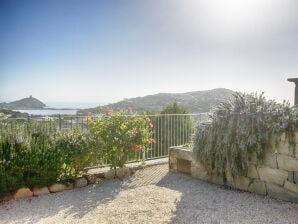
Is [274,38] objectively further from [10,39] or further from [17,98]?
[17,98]

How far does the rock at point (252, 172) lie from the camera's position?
411 cm

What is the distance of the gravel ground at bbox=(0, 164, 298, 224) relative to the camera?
3230 millimetres

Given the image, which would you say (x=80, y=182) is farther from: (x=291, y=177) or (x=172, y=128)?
(x=291, y=177)

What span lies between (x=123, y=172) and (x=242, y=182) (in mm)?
2295

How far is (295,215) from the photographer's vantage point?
3260 millimetres

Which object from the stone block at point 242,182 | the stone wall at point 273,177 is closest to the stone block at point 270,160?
the stone wall at point 273,177

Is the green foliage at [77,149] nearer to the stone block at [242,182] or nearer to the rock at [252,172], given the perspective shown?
the stone block at [242,182]

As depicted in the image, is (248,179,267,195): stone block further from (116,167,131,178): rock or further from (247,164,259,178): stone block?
(116,167,131,178): rock

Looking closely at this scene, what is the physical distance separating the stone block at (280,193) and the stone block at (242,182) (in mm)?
332

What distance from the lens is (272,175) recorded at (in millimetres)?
3908

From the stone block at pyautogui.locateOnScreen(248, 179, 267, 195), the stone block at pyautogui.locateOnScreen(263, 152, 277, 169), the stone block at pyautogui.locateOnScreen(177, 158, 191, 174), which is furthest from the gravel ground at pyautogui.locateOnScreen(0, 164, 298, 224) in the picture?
the stone block at pyautogui.locateOnScreen(177, 158, 191, 174)

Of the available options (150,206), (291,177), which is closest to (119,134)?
(150,206)

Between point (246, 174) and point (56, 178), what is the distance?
3126 millimetres

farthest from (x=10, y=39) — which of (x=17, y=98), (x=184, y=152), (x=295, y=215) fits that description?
(x=295, y=215)
